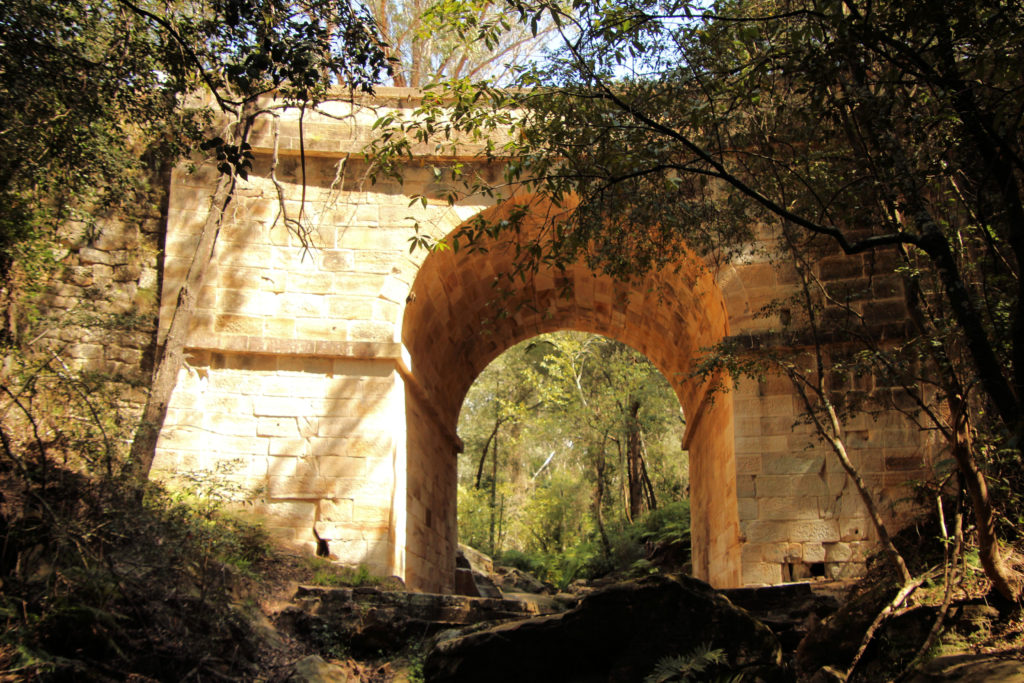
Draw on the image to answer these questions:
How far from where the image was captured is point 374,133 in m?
9.17

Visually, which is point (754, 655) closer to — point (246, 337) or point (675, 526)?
point (246, 337)

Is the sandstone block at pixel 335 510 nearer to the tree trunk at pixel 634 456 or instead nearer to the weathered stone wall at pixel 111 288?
the weathered stone wall at pixel 111 288

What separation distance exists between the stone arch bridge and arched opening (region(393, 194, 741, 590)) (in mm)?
72

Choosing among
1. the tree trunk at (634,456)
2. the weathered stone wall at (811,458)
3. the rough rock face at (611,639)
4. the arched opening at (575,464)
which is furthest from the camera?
the tree trunk at (634,456)

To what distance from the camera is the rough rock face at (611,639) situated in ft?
14.9

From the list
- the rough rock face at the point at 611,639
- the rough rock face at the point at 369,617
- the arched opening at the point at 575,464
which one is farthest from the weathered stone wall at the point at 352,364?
Answer: the arched opening at the point at 575,464

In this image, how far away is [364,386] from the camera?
8477 mm

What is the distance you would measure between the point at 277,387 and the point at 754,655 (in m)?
5.68

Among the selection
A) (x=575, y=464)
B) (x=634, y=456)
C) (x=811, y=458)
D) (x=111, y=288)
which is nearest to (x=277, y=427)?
(x=111, y=288)

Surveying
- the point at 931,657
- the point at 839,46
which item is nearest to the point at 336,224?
the point at 839,46

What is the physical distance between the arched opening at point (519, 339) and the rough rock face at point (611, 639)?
334cm

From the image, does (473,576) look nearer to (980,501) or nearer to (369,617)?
(369,617)

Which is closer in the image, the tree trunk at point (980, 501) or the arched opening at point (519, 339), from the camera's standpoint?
the tree trunk at point (980, 501)

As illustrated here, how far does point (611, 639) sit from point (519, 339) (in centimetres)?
795
